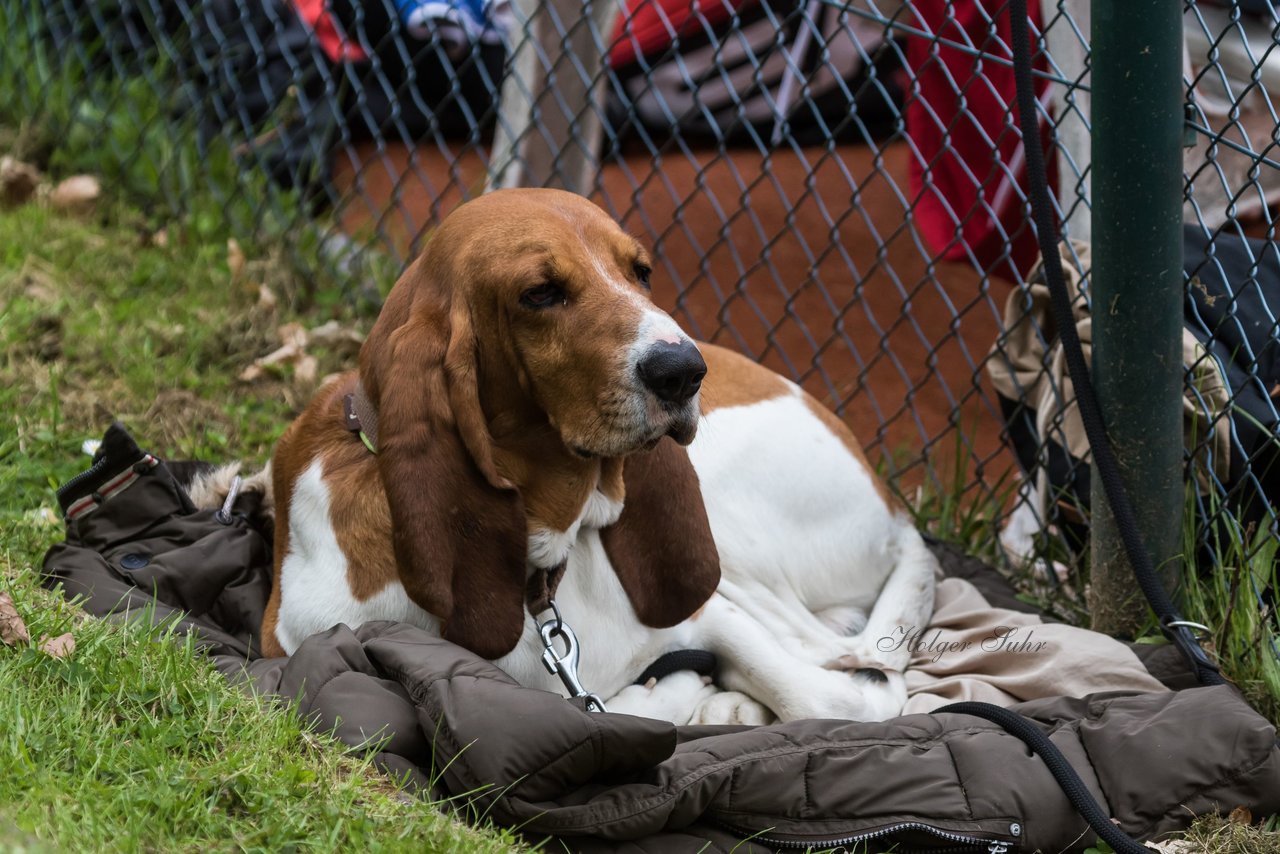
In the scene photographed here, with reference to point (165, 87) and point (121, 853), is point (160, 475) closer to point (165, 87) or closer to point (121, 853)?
point (121, 853)

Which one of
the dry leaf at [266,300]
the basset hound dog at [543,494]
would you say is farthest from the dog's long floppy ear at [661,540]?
the dry leaf at [266,300]

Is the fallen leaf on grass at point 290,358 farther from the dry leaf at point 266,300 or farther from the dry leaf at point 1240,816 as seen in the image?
the dry leaf at point 1240,816

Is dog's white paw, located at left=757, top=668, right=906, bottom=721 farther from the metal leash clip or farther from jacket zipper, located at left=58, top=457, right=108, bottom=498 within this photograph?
jacket zipper, located at left=58, top=457, right=108, bottom=498

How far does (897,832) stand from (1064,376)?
156 centimetres

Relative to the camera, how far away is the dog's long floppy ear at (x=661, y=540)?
2.95 m

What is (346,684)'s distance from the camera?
8.50 feet

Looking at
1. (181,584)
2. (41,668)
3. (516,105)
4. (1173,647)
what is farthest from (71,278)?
(1173,647)

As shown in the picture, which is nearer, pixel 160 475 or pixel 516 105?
pixel 160 475

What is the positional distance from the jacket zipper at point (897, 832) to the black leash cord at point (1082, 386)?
702mm

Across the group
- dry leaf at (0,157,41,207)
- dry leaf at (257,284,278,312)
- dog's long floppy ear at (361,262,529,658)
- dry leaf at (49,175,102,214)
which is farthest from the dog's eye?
dry leaf at (0,157,41,207)

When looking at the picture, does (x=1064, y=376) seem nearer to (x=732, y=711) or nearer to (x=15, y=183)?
(x=732, y=711)

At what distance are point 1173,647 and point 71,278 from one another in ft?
12.7

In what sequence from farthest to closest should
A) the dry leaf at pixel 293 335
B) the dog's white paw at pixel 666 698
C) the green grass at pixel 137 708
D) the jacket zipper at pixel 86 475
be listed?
1. the dry leaf at pixel 293 335
2. the jacket zipper at pixel 86 475
3. the dog's white paw at pixel 666 698
4. the green grass at pixel 137 708

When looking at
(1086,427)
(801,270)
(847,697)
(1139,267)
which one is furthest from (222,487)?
(801,270)
